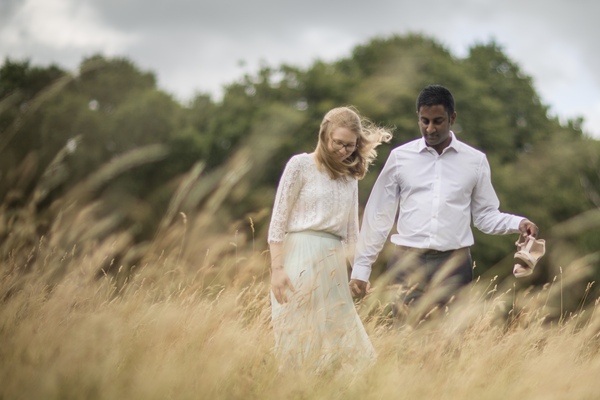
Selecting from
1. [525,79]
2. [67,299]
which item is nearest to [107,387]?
[67,299]

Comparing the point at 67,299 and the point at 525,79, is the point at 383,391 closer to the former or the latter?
the point at 67,299

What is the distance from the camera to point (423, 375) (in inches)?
138

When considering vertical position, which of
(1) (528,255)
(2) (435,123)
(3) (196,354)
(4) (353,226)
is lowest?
(3) (196,354)

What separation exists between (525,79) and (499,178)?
7.32 metres

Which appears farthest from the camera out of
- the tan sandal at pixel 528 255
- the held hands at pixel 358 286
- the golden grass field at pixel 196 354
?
the held hands at pixel 358 286

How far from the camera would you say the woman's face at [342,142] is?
172 inches

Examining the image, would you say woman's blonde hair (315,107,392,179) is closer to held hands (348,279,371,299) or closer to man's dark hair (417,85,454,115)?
man's dark hair (417,85,454,115)

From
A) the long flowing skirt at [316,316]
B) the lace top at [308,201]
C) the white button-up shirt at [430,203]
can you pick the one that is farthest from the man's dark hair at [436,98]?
the long flowing skirt at [316,316]

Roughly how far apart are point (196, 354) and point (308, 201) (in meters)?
1.55

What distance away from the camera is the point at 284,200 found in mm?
4348

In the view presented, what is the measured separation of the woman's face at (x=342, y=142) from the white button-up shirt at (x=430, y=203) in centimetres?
58

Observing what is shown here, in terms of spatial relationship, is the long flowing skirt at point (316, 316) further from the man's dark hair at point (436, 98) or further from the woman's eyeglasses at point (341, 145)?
the man's dark hair at point (436, 98)

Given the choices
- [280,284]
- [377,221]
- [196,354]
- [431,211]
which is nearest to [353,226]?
[377,221]

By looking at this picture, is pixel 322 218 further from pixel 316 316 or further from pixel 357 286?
pixel 316 316
